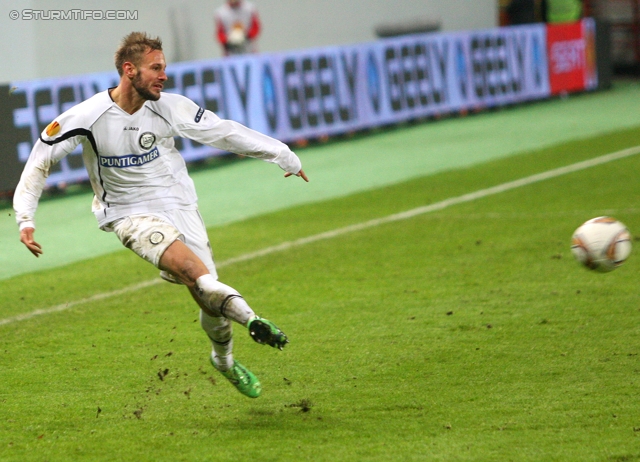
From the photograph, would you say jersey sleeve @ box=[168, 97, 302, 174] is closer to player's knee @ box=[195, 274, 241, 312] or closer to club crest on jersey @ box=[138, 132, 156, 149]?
club crest on jersey @ box=[138, 132, 156, 149]

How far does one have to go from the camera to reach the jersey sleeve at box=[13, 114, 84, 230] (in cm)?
554

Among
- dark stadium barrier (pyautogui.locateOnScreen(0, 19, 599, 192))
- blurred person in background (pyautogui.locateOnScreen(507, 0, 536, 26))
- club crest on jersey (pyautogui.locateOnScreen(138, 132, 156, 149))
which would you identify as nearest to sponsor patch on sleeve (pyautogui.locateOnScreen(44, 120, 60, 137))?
club crest on jersey (pyautogui.locateOnScreen(138, 132, 156, 149))

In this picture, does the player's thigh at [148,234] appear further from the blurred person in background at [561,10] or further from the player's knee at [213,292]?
the blurred person in background at [561,10]

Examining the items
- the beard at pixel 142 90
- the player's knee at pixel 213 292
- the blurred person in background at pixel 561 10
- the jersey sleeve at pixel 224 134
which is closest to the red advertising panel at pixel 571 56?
the blurred person in background at pixel 561 10

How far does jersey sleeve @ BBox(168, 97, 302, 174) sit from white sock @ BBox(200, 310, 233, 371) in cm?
89

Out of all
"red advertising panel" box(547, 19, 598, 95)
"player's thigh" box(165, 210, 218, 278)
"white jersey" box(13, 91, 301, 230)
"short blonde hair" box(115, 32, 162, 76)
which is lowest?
"red advertising panel" box(547, 19, 598, 95)

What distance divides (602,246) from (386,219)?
453 centimetres

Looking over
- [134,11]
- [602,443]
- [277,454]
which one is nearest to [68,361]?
[277,454]

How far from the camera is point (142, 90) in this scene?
554 centimetres

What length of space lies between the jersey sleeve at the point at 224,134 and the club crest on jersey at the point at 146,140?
0.47ft

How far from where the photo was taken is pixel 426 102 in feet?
63.4

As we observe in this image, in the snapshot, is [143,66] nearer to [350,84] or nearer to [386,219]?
[386,219]

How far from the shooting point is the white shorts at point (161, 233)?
5.43 metres

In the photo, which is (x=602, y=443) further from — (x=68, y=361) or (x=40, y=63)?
(x=40, y=63)
